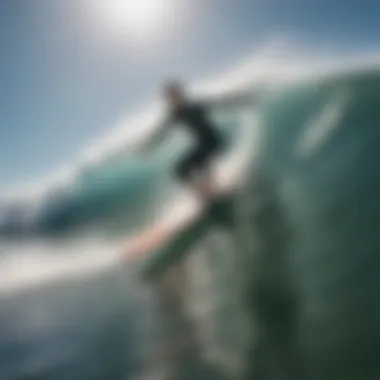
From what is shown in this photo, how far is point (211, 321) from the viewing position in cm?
243

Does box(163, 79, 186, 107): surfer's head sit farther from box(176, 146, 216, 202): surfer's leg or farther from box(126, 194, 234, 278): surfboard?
box(126, 194, 234, 278): surfboard

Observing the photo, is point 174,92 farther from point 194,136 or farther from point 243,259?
point 243,259

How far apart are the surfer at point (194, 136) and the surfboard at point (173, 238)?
5 centimetres

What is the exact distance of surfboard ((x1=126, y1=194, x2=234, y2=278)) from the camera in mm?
2451

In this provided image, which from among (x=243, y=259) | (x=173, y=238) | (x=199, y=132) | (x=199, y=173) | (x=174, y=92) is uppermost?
(x=174, y=92)

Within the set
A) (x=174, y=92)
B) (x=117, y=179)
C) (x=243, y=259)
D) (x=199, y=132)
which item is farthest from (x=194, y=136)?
(x=243, y=259)

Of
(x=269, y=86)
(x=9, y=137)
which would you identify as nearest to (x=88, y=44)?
(x=9, y=137)

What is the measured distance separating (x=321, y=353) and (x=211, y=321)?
32 centimetres

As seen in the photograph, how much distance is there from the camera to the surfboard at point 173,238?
245 cm

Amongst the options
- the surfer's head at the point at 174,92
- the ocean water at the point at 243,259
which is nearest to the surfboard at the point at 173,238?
the ocean water at the point at 243,259

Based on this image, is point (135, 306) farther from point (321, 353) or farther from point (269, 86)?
point (269, 86)

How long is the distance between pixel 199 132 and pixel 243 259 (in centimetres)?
40

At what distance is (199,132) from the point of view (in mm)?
2518

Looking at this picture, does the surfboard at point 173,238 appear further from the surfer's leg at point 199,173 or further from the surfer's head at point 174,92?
the surfer's head at point 174,92
